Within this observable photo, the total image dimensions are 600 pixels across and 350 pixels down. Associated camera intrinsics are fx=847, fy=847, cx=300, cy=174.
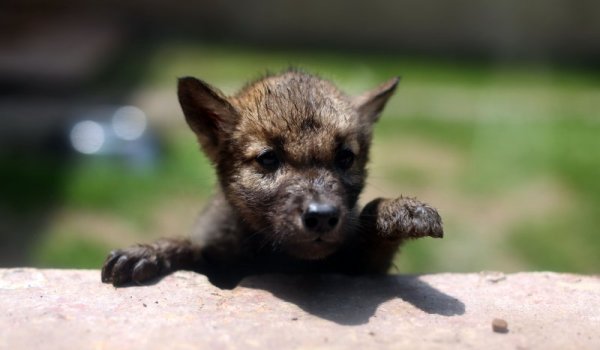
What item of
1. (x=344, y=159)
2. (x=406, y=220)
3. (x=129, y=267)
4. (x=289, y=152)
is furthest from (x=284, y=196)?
(x=129, y=267)

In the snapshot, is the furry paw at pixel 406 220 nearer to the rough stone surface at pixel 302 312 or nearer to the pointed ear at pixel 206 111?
the rough stone surface at pixel 302 312

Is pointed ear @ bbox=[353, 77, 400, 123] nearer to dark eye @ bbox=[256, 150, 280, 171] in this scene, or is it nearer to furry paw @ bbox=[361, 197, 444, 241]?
dark eye @ bbox=[256, 150, 280, 171]

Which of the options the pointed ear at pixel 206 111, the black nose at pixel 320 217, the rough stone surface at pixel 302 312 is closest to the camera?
the rough stone surface at pixel 302 312

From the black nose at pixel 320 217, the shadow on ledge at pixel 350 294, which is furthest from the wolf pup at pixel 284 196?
the shadow on ledge at pixel 350 294

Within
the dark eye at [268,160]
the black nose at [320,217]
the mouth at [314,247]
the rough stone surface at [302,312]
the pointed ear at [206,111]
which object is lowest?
the rough stone surface at [302,312]

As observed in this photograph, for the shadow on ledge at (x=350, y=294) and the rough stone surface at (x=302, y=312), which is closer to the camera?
the rough stone surface at (x=302, y=312)

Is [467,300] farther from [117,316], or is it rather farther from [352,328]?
[117,316]

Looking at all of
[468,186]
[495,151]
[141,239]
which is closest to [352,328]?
[141,239]

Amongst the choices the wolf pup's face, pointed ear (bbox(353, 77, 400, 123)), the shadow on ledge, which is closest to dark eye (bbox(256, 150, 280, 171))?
the wolf pup's face
